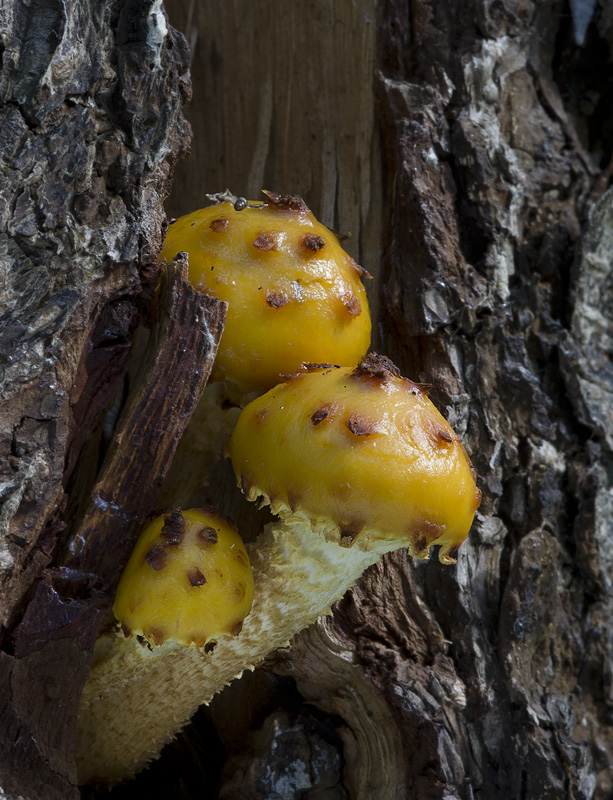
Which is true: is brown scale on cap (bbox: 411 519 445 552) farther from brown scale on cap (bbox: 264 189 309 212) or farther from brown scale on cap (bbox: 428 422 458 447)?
brown scale on cap (bbox: 264 189 309 212)

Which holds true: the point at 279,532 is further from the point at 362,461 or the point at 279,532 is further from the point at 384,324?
the point at 384,324

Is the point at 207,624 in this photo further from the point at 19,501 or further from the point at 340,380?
the point at 340,380

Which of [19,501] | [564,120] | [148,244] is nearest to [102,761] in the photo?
[19,501]

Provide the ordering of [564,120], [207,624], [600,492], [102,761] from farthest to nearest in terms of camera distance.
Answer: [564,120]
[600,492]
[102,761]
[207,624]

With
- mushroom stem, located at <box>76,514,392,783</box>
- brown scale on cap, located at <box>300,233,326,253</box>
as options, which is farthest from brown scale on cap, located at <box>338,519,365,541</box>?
brown scale on cap, located at <box>300,233,326,253</box>

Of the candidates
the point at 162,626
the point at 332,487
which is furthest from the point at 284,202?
the point at 162,626

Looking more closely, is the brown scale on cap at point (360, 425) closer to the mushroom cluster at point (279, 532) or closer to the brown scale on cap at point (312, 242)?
the mushroom cluster at point (279, 532)

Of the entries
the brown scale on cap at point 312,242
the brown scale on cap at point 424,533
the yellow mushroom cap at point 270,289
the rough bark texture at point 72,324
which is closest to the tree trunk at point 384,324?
the rough bark texture at point 72,324
